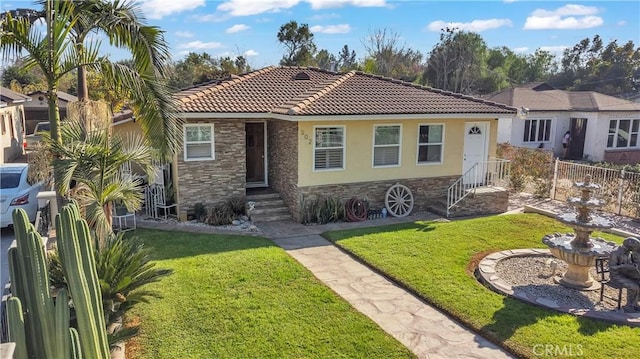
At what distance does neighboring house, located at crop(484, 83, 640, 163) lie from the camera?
1038 inches

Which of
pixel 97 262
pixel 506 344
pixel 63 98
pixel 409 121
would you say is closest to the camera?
pixel 97 262

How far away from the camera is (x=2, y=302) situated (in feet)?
18.6

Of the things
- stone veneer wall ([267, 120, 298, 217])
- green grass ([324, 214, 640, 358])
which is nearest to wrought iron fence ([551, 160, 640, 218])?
green grass ([324, 214, 640, 358])

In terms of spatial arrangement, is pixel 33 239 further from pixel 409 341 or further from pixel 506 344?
pixel 506 344

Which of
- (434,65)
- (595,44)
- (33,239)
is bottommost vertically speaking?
(33,239)

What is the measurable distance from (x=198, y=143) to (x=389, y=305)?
329 inches

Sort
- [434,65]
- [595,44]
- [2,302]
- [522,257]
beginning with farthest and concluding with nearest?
[595,44]
[434,65]
[522,257]
[2,302]

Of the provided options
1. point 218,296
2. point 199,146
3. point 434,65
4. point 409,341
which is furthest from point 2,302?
point 434,65

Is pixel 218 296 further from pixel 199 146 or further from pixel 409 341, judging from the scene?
pixel 199 146

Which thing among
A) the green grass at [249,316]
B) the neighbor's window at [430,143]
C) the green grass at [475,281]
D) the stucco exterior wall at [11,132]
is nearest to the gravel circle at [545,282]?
the green grass at [475,281]

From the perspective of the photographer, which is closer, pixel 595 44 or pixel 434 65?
pixel 434 65

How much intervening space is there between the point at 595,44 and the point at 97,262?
74522 mm

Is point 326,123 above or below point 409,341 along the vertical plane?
above

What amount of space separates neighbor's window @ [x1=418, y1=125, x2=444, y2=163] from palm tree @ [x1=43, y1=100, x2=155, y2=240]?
9.99m
